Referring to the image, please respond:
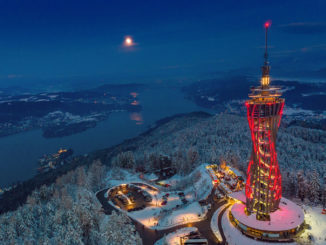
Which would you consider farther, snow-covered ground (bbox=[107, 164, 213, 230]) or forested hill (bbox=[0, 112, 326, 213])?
forested hill (bbox=[0, 112, 326, 213])

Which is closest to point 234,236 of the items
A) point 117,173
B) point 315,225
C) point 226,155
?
point 315,225

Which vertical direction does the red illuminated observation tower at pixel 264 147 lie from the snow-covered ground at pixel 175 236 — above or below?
above

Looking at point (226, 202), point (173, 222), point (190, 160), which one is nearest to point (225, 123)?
point (190, 160)

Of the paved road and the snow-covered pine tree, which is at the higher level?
the snow-covered pine tree

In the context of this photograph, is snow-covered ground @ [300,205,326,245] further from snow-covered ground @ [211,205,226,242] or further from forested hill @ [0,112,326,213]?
snow-covered ground @ [211,205,226,242]

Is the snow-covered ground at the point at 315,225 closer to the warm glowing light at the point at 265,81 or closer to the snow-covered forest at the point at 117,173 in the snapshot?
the snow-covered forest at the point at 117,173

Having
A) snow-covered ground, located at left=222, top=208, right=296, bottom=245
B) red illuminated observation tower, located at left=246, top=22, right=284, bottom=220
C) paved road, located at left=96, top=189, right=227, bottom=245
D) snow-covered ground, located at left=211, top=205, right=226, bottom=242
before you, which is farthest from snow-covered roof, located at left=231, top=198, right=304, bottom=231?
paved road, located at left=96, top=189, right=227, bottom=245

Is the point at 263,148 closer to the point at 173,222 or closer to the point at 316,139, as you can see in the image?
the point at 173,222

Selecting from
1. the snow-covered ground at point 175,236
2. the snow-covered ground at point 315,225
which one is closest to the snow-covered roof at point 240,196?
the snow-covered ground at point 175,236
